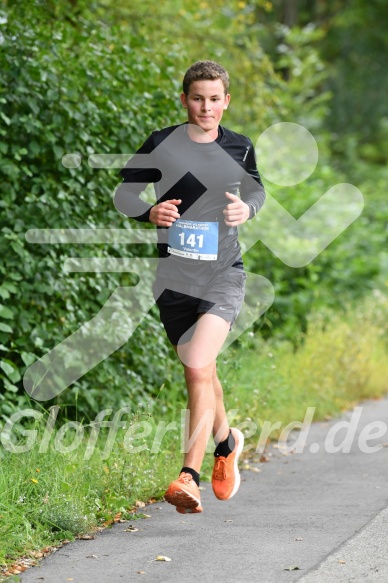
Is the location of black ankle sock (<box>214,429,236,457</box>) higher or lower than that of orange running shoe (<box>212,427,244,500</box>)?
higher

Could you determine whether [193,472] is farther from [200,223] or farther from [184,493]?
[200,223]

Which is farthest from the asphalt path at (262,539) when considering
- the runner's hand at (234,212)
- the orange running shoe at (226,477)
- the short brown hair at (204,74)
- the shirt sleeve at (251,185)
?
the short brown hair at (204,74)

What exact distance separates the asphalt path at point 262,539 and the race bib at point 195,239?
136cm

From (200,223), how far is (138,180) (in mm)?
442

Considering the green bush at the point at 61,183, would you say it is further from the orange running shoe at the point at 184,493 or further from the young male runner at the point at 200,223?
the orange running shoe at the point at 184,493

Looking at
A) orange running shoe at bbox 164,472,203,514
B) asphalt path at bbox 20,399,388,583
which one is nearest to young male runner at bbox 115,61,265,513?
orange running shoe at bbox 164,472,203,514

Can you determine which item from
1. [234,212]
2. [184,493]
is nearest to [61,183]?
[234,212]

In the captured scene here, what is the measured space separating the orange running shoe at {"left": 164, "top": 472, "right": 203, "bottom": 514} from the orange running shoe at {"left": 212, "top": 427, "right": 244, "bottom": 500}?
376 mm

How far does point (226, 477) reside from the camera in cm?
528

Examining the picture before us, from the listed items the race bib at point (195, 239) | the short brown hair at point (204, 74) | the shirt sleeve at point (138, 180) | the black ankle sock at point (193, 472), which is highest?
the short brown hair at point (204, 74)

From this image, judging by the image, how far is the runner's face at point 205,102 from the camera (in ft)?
16.6

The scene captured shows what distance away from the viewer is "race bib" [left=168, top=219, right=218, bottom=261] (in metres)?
5.10

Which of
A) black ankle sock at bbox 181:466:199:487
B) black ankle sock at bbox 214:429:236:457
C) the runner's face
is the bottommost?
black ankle sock at bbox 181:466:199:487

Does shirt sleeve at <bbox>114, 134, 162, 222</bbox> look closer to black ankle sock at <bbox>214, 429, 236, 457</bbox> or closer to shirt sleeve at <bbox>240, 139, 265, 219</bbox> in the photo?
shirt sleeve at <bbox>240, 139, 265, 219</bbox>
